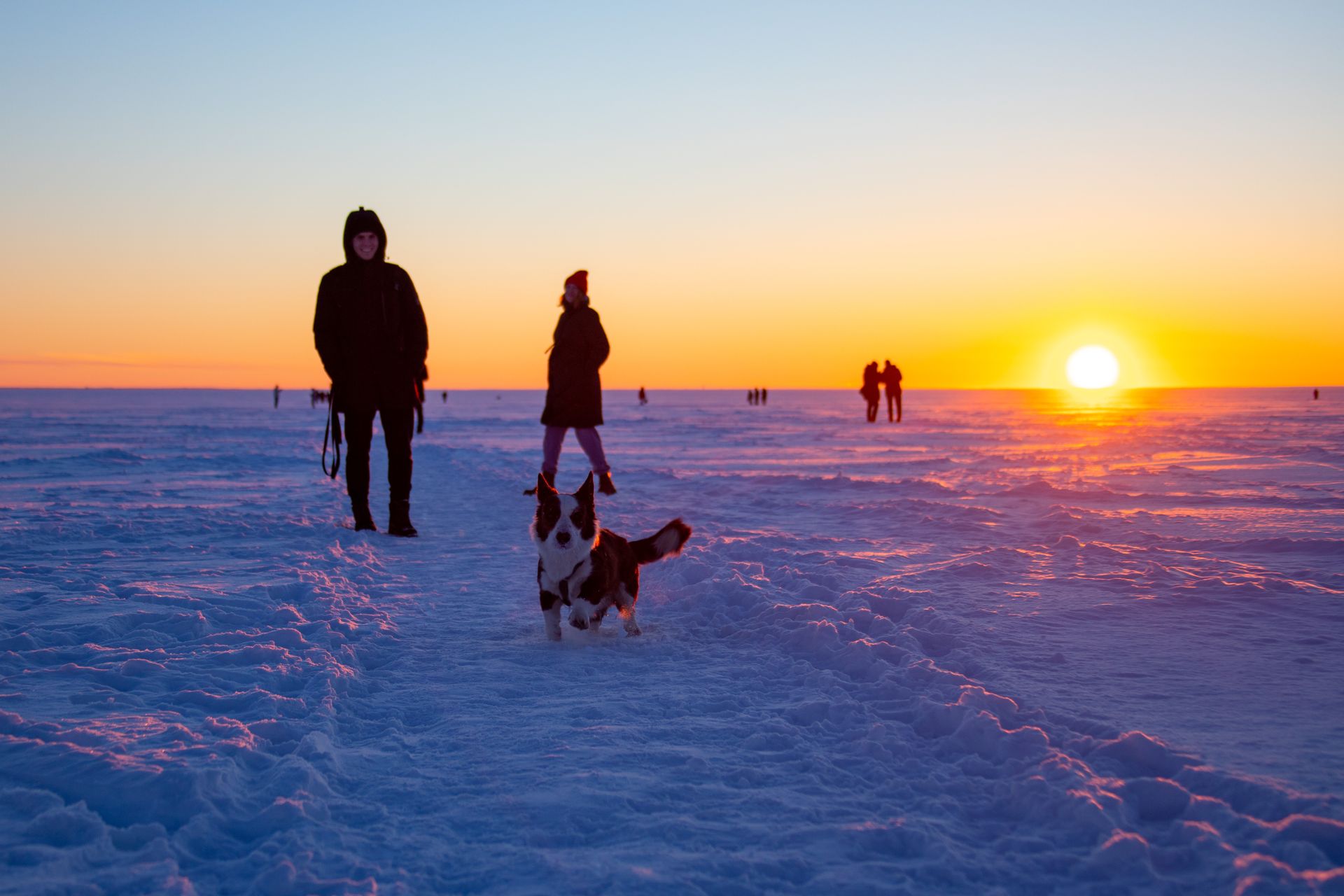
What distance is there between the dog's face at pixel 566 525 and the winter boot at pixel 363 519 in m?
4.11

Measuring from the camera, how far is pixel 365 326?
25.8ft

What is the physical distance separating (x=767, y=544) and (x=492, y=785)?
4.91 m

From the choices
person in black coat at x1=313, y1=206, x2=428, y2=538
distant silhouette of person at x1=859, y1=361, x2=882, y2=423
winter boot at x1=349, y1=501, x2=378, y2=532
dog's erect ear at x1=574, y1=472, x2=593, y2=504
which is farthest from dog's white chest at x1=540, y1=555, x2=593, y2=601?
distant silhouette of person at x1=859, y1=361, x2=882, y2=423

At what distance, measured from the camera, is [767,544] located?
757cm

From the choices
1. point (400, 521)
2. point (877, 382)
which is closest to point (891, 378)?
point (877, 382)

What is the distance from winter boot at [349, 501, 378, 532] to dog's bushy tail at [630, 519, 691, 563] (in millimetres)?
3803

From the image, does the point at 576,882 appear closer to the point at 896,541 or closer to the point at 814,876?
the point at 814,876

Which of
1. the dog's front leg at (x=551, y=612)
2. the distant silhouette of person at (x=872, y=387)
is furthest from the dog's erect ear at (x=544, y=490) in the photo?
the distant silhouette of person at (x=872, y=387)

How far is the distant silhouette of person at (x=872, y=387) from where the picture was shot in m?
32.8

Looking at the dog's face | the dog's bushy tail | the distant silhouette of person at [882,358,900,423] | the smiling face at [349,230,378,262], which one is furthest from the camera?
the distant silhouette of person at [882,358,900,423]

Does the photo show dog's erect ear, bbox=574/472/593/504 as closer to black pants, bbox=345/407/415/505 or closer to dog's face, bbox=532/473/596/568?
dog's face, bbox=532/473/596/568

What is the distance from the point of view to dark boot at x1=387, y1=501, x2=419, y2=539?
8406mm

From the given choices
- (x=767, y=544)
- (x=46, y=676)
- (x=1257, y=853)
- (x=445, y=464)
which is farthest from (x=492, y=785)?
(x=445, y=464)

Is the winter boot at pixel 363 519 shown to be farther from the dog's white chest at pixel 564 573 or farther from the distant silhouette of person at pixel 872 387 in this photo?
the distant silhouette of person at pixel 872 387
